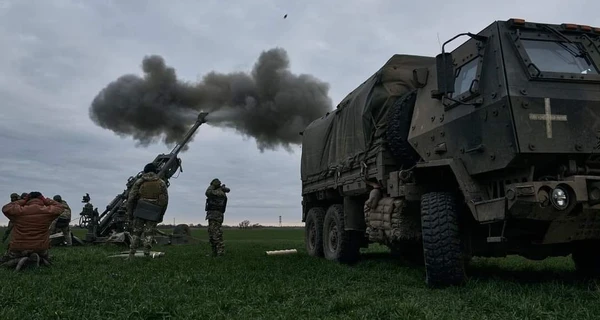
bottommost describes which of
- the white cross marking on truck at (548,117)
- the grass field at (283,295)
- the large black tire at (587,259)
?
the grass field at (283,295)

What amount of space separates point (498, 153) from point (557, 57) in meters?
1.33

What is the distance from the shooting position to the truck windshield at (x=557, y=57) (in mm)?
5570

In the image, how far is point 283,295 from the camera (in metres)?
5.61

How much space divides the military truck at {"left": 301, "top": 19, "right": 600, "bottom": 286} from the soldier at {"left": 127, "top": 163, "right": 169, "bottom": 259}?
4.51m

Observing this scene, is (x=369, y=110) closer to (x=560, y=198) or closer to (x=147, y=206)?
(x=560, y=198)

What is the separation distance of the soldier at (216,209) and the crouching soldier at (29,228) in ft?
11.8

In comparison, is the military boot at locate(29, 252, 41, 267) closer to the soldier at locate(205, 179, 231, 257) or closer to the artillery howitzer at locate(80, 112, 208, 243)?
the soldier at locate(205, 179, 231, 257)

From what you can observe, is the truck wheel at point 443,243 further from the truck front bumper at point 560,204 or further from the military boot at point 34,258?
the military boot at point 34,258

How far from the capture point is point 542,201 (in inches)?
191

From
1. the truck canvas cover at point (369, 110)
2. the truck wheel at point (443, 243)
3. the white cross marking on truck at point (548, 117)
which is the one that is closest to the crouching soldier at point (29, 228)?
the truck canvas cover at point (369, 110)

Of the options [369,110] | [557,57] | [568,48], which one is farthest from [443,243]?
[369,110]

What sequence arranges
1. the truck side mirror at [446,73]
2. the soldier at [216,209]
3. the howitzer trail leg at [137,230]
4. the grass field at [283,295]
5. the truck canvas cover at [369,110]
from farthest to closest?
the soldier at [216,209] → the howitzer trail leg at [137,230] → the truck canvas cover at [369,110] → the truck side mirror at [446,73] → the grass field at [283,295]

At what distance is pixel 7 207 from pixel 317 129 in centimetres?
588

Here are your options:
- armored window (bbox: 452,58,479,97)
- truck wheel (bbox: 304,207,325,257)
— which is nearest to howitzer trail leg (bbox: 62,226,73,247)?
truck wheel (bbox: 304,207,325,257)
